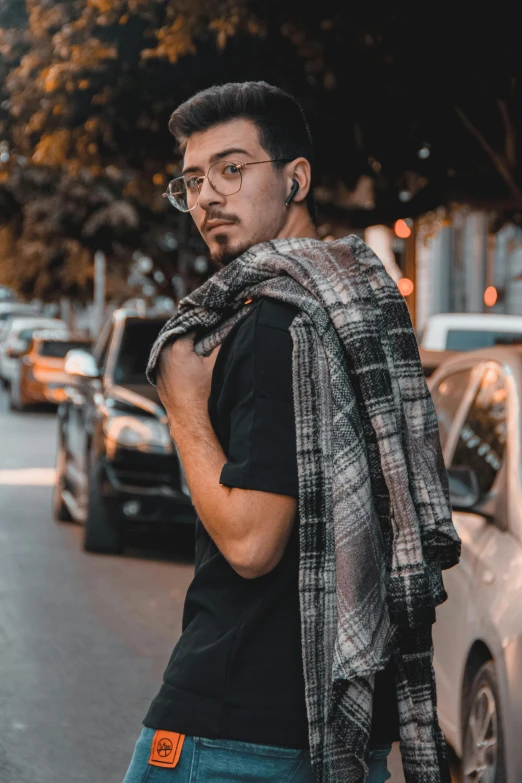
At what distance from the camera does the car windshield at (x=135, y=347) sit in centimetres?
1005

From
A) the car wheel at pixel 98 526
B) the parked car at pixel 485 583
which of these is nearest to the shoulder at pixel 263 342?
the parked car at pixel 485 583

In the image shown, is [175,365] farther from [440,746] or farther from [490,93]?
[490,93]

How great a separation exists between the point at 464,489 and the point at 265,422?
8.38ft

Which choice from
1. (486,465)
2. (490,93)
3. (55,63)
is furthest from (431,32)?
(486,465)

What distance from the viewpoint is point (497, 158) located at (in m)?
11.8

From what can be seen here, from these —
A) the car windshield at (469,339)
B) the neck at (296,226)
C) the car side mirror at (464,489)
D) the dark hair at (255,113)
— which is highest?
the car windshield at (469,339)

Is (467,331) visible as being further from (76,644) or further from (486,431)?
(486,431)

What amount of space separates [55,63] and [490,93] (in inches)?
174

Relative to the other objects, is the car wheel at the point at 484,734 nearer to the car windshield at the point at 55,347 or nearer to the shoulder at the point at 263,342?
Result: the shoulder at the point at 263,342

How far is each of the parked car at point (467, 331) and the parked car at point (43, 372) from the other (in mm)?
14006

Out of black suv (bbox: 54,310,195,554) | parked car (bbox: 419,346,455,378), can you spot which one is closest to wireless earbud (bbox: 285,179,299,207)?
black suv (bbox: 54,310,195,554)

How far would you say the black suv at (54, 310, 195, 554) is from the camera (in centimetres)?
896

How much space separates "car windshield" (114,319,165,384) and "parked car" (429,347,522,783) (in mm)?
5052

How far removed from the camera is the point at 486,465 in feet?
15.5
